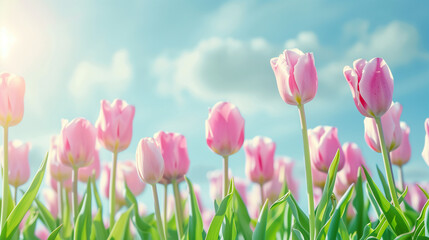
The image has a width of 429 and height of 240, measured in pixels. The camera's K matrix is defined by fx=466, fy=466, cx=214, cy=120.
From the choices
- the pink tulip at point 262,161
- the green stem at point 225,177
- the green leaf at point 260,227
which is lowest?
the green leaf at point 260,227

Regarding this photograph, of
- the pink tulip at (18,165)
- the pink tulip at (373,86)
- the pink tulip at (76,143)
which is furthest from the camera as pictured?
the pink tulip at (18,165)

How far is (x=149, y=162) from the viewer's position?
7.75 ft

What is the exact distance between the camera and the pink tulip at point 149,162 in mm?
2361

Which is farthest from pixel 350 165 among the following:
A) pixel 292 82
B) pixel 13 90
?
pixel 13 90

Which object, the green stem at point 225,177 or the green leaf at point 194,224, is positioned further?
the green stem at point 225,177

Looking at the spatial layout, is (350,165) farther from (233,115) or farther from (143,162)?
(143,162)

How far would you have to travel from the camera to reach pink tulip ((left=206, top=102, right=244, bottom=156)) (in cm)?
266

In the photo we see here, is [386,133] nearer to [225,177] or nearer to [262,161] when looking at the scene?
[225,177]

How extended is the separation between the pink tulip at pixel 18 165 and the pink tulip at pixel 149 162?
1.52m

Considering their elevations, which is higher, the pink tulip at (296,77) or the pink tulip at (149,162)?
the pink tulip at (296,77)

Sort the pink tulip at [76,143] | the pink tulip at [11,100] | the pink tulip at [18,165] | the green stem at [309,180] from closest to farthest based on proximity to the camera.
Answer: the green stem at [309,180] < the pink tulip at [11,100] < the pink tulip at [76,143] < the pink tulip at [18,165]

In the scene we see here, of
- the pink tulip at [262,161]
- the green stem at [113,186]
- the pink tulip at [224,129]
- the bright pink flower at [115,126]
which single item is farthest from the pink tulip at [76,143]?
the pink tulip at [262,161]

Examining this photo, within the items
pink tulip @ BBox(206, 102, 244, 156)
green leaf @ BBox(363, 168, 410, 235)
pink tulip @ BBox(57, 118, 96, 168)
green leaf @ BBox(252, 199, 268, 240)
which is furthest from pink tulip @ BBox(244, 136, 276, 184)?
green leaf @ BBox(363, 168, 410, 235)

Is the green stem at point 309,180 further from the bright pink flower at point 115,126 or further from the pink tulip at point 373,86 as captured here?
the bright pink flower at point 115,126
